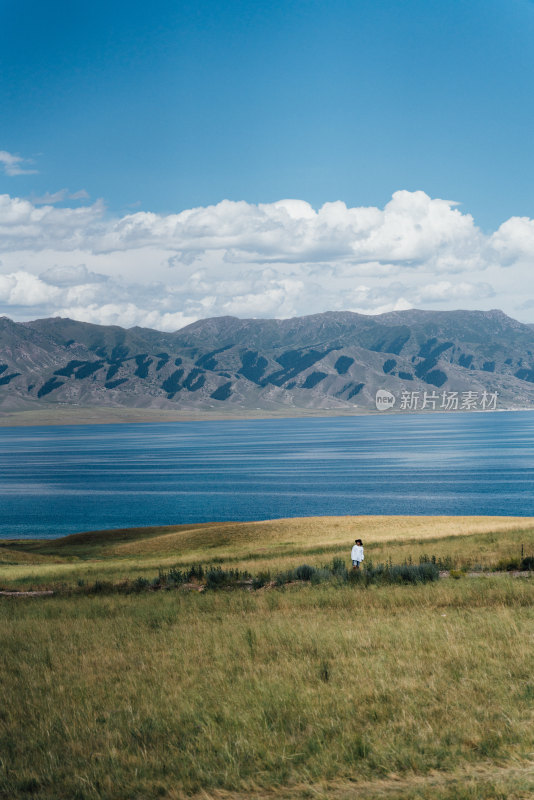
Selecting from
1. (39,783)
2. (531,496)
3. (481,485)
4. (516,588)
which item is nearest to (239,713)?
(39,783)

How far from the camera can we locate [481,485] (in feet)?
358

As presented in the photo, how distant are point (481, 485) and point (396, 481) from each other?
14.6m

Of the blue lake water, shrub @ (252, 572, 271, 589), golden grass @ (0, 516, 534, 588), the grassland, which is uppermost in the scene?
the grassland

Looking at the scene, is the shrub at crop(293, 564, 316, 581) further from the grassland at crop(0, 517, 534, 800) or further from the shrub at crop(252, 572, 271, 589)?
the grassland at crop(0, 517, 534, 800)

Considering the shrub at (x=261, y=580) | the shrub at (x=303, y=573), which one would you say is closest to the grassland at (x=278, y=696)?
the shrub at (x=261, y=580)

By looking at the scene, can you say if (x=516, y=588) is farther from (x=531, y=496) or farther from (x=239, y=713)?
(x=531, y=496)

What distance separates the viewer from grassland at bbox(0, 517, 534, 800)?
7422 mm

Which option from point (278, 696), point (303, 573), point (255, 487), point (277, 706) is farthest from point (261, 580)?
point (255, 487)

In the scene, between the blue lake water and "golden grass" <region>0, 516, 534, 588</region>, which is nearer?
"golden grass" <region>0, 516, 534, 588</region>

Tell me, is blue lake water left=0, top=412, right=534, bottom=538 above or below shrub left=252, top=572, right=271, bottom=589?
below

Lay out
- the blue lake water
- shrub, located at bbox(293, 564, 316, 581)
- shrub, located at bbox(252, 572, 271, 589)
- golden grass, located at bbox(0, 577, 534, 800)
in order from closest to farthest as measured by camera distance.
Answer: golden grass, located at bbox(0, 577, 534, 800) → shrub, located at bbox(252, 572, 271, 589) → shrub, located at bbox(293, 564, 316, 581) → the blue lake water

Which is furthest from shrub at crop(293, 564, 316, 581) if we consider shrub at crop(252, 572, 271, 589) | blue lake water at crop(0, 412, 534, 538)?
blue lake water at crop(0, 412, 534, 538)

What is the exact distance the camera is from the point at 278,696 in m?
9.80

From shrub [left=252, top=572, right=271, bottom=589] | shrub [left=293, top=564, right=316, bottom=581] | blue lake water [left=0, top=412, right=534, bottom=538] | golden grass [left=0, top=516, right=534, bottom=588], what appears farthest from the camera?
blue lake water [left=0, top=412, right=534, bottom=538]
